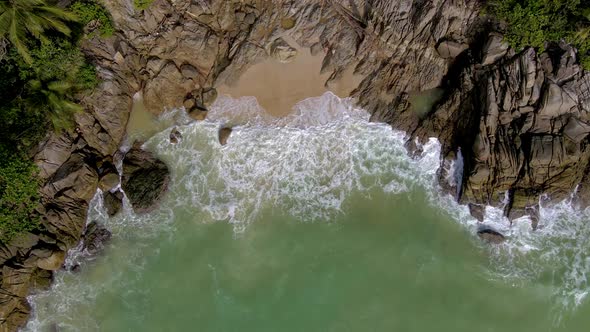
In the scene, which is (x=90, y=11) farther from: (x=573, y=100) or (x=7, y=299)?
(x=573, y=100)

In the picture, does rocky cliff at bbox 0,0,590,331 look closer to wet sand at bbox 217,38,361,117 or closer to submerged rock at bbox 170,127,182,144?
wet sand at bbox 217,38,361,117

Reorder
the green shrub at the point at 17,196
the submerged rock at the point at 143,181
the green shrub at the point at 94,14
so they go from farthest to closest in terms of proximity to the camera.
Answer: the submerged rock at the point at 143,181
the green shrub at the point at 94,14
the green shrub at the point at 17,196

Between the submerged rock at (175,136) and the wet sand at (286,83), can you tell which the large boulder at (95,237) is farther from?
the wet sand at (286,83)

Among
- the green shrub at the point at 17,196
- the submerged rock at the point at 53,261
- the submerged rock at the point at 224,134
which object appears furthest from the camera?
the submerged rock at the point at 224,134

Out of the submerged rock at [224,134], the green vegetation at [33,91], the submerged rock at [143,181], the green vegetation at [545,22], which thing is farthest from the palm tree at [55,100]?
the green vegetation at [545,22]

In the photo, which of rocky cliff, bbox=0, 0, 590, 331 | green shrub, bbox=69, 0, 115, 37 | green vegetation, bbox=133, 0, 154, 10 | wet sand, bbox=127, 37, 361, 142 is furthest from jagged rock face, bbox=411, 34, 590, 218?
green shrub, bbox=69, 0, 115, 37

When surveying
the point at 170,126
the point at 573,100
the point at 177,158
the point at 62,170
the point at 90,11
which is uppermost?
the point at 573,100

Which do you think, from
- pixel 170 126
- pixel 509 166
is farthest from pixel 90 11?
pixel 509 166
